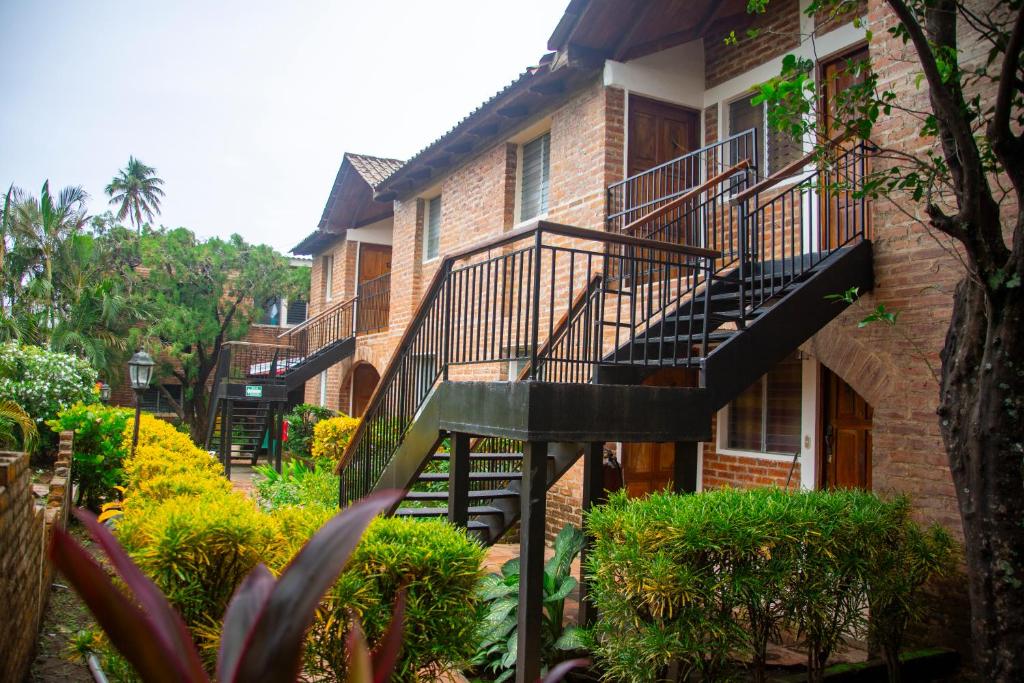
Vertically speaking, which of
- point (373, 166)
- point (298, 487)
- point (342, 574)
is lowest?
point (298, 487)

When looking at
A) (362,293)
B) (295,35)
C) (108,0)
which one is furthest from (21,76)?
(362,293)

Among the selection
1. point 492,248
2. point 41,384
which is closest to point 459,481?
point 492,248

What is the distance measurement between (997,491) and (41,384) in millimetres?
10783

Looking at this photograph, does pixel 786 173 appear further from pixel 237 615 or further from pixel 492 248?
pixel 237 615

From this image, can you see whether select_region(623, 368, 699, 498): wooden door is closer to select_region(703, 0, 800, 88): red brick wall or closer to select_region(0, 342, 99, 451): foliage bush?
select_region(703, 0, 800, 88): red brick wall

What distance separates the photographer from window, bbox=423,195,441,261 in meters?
13.4

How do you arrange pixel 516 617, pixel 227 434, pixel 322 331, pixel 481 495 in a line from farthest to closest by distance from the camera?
pixel 322 331, pixel 227 434, pixel 481 495, pixel 516 617

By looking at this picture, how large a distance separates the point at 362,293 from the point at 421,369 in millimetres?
11396

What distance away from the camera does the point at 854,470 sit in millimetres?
7156

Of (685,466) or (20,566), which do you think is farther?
(685,466)

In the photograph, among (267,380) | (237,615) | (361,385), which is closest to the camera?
(237,615)

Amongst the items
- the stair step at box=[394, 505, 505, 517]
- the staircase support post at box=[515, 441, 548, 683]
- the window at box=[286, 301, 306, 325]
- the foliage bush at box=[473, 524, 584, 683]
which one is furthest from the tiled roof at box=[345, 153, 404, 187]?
the staircase support post at box=[515, 441, 548, 683]

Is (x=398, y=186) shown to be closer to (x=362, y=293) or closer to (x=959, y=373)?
(x=362, y=293)

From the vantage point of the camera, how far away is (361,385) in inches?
702
